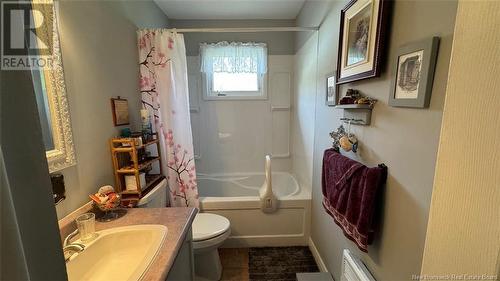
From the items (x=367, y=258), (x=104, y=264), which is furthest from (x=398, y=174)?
(x=104, y=264)

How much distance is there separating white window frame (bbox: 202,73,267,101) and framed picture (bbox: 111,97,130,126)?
1332 millimetres

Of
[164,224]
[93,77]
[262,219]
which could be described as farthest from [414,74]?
[262,219]

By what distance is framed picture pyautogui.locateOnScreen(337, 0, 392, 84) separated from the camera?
3.23 feet

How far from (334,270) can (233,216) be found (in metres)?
0.96

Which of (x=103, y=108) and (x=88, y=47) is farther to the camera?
(x=103, y=108)

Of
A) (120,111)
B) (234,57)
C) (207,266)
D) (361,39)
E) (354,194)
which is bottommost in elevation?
(207,266)

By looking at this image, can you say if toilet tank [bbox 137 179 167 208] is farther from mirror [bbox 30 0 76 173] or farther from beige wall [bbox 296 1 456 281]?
beige wall [bbox 296 1 456 281]

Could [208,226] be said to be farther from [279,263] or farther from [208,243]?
[279,263]

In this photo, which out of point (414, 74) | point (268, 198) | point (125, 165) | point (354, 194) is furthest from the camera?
point (268, 198)

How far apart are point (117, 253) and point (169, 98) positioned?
3.99 ft

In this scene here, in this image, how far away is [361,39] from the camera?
115 centimetres

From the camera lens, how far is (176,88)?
1.94m

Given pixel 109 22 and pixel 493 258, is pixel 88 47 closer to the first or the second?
pixel 109 22

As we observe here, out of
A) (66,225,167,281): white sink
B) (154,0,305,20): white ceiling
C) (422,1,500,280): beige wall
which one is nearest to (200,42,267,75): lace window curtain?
(154,0,305,20): white ceiling
